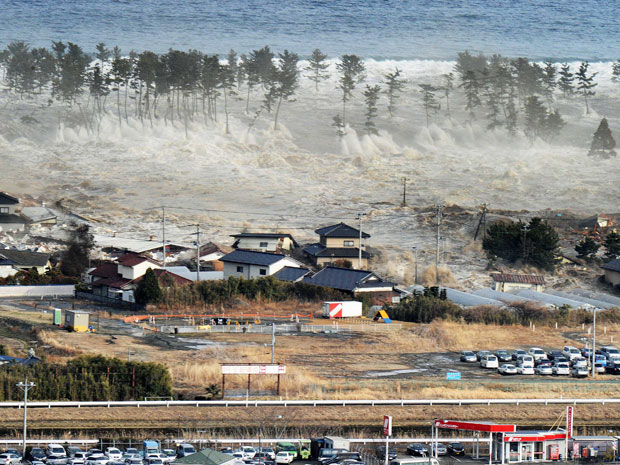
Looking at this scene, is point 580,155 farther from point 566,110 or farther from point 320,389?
point 320,389

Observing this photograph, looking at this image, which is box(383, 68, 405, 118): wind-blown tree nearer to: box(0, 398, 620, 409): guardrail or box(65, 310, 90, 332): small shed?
box(65, 310, 90, 332): small shed

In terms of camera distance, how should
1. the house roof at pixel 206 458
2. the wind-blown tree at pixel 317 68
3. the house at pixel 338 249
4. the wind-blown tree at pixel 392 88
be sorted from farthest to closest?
the wind-blown tree at pixel 317 68 → the wind-blown tree at pixel 392 88 → the house at pixel 338 249 → the house roof at pixel 206 458

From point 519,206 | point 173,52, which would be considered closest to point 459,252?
point 519,206

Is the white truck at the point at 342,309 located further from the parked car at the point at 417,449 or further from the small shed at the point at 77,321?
the parked car at the point at 417,449

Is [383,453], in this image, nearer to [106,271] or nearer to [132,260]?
[132,260]

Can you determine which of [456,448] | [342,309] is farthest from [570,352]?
[456,448]

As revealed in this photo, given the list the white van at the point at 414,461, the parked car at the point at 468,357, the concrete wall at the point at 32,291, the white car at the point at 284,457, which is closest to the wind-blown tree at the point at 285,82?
the concrete wall at the point at 32,291

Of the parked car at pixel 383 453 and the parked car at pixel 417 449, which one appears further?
the parked car at pixel 417 449
